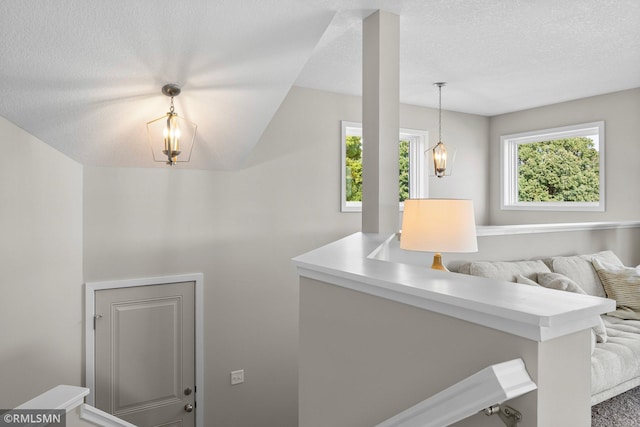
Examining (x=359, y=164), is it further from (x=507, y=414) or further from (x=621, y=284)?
(x=507, y=414)

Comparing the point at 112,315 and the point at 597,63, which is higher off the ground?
the point at 597,63

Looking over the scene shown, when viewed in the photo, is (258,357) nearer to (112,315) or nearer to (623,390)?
(112,315)

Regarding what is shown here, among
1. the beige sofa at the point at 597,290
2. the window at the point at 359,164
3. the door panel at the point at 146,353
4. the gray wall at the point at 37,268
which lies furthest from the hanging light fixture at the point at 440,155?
the gray wall at the point at 37,268

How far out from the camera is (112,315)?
3.29m

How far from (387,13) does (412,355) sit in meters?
2.12

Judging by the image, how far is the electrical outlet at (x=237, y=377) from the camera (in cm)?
380

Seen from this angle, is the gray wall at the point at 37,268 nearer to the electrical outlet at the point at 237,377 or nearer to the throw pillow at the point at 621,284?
the electrical outlet at the point at 237,377

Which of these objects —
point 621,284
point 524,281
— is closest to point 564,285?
point 524,281

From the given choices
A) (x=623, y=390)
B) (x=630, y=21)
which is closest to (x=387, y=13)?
(x=630, y=21)

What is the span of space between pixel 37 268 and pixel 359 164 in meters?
3.20

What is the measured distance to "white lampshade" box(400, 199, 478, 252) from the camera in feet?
6.56

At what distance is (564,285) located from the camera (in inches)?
114

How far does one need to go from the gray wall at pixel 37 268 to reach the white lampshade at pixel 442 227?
2032mm

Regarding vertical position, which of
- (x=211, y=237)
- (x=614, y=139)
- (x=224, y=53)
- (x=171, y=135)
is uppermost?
(x=224, y=53)
